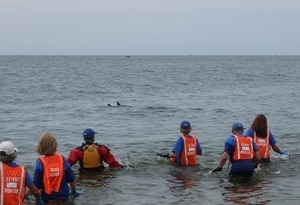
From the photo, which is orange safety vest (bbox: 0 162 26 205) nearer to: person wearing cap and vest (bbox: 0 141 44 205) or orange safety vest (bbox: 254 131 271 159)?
person wearing cap and vest (bbox: 0 141 44 205)

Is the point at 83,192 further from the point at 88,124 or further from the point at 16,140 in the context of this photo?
the point at 88,124

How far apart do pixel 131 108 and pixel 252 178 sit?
65.9ft

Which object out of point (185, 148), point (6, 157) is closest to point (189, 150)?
point (185, 148)

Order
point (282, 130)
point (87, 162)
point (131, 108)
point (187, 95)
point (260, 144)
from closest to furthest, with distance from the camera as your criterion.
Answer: point (87, 162), point (260, 144), point (282, 130), point (131, 108), point (187, 95)

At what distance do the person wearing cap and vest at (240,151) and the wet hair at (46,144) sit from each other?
4.29 m

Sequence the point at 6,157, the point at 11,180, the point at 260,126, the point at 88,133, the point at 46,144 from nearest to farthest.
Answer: the point at 6,157, the point at 11,180, the point at 46,144, the point at 88,133, the point at 260,126

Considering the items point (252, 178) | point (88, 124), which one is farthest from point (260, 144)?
point (88, 124)

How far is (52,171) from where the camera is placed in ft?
27.7

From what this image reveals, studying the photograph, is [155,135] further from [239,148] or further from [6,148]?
[6,148]

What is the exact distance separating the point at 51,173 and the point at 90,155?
319cm

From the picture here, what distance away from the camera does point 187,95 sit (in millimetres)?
42125

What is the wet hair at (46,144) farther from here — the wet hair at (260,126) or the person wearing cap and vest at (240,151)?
the wet hair at (260,126)

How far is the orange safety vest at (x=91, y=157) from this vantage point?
1149 cm

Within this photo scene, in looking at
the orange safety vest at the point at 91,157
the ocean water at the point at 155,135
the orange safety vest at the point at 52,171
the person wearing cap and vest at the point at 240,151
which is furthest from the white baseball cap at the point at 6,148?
the person wearing cap and vest at the point at 240,151
